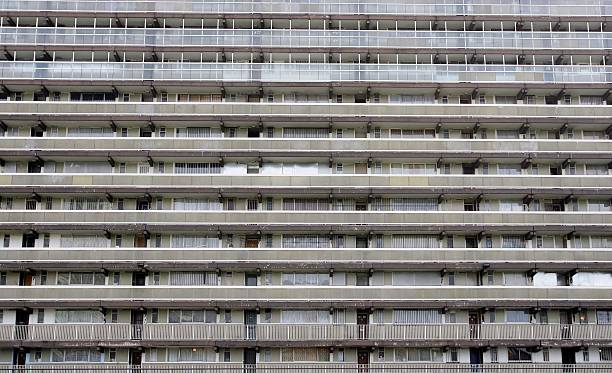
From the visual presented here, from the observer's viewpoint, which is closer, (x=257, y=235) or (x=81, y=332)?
(x=81, y=332)

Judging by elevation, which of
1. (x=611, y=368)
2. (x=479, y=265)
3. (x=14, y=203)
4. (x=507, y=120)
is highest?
(x=507, y=120)

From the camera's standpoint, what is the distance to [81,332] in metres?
60.1

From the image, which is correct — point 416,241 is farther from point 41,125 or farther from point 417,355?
point 41,125

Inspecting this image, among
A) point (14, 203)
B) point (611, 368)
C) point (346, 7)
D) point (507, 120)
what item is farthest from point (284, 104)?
point (611, 368)

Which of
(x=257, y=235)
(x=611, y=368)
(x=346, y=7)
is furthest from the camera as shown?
(x=346, y=7)

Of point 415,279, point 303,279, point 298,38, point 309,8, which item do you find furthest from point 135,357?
point 309,8

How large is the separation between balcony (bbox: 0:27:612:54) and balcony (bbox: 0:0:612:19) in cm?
152

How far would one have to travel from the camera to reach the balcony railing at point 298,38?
67.1 metres

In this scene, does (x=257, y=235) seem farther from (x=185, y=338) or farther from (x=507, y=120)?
(x=507, y=120)

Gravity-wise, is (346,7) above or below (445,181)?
above

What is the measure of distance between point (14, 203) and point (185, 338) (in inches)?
646

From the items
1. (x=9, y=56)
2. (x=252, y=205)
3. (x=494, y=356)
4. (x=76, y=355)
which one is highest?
(x=9, y=56)

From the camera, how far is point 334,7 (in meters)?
68.4

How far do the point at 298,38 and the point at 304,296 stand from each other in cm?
1953
